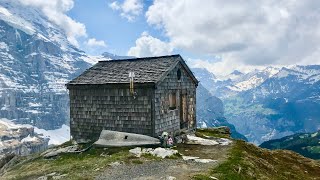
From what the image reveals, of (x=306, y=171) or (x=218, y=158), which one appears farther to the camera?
(x=306, y=171)

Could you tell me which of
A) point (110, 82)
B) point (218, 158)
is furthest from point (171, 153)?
point (110, 82)

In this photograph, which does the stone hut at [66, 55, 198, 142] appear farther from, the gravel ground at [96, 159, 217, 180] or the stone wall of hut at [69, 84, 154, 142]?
the gravel ground at [96, 159, 217, 180]

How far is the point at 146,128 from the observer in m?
35.5

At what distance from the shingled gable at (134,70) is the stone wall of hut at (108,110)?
33.3 inches

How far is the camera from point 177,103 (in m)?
40.6

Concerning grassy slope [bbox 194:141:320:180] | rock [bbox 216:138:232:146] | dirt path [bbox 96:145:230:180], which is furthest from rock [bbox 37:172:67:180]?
rock [bbox 216:138:232:146]

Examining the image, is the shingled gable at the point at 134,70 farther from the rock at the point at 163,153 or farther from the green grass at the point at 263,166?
the green grass at the point at 263,166

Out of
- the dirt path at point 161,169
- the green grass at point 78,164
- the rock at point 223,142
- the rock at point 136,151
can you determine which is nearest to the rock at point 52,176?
the green grass at point 78,164

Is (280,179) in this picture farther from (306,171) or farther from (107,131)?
(107,131)

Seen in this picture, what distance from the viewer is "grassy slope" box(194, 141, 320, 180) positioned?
81.3 feet

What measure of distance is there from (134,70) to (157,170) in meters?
16.0

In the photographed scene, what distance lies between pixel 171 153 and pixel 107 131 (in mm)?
9802

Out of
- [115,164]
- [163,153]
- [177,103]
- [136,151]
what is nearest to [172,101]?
[177,103]

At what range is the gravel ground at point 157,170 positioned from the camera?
23.5 meters
